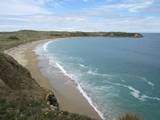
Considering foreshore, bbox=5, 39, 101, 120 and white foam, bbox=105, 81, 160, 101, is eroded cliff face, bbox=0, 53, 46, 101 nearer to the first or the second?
foreshore, bbox=5, 39, 101, 120

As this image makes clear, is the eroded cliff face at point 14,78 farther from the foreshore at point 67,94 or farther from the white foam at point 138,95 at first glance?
the white foam at point 138,95

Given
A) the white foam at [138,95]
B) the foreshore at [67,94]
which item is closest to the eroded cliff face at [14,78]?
the foreshore at [67,94]

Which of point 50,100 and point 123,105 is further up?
point 50,100

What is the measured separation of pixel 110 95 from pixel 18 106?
57.2 ft

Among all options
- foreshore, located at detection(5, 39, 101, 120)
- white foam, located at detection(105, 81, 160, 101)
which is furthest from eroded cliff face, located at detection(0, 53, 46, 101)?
white foam, located at detection(105, 81, 160, 101)

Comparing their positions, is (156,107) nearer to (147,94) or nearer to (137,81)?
(147,94)

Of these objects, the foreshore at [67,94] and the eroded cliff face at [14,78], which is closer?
the eroded cliff face at [14,78]

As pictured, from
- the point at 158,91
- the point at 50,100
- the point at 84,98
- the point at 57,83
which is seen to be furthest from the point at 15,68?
the point at 158,91

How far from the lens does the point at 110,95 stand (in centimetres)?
2927

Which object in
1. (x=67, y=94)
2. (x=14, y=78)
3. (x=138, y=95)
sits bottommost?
(x=138, y=95)

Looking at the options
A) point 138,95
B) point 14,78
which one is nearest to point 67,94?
point 14,78

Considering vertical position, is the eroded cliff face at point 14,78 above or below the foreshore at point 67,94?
above

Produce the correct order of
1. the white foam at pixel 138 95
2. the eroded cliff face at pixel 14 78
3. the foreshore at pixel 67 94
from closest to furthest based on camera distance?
the eroded cliff face at pixel 14 78
the foreshore at pixel 67 94
the white foam at pixel 138 95

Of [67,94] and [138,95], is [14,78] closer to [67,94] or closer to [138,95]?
[67,94]
